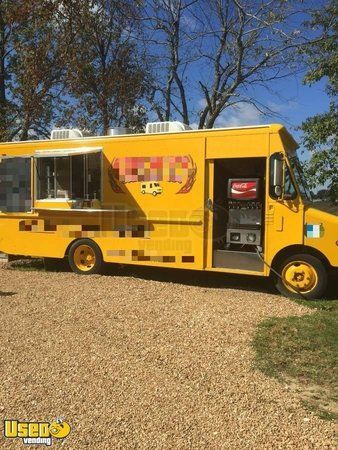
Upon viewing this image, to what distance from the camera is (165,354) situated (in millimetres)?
4750

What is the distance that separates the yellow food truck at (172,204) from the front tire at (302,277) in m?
0.02

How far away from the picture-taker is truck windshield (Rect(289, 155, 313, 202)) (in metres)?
7.63

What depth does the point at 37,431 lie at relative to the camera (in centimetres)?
334

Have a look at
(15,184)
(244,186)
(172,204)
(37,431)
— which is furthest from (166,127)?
(37,431)

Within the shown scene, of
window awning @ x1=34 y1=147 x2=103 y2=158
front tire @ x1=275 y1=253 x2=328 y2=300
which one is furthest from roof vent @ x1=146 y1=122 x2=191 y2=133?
front tire @ x1=275 y1=253 x2=328 y2=300

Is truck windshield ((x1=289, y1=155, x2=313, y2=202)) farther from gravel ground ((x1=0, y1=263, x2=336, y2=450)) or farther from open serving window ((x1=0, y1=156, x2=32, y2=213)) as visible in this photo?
open serving window ((x1=0, y1=156, x2=32, y2=213))

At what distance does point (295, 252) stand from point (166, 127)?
3.19m

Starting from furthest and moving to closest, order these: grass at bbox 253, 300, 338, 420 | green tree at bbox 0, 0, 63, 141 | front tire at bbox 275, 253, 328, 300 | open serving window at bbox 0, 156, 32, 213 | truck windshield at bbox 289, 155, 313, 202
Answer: green tree at bbox 0, 0, 63, 141, open serving window at bbox 0, 156, 32, 213, truck windshield at bbox 289, 155, 313, 202, front tire at bbox 275, 253, 328, 300, grass at bbox 253, 300, 338, 420

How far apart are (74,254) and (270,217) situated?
3.99 m

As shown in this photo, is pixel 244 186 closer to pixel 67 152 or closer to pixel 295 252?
pixel 295 252

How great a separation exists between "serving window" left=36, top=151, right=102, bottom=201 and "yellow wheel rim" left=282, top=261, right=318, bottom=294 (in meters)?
3.72

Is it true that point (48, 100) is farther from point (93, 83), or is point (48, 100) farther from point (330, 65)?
point (330, 65)

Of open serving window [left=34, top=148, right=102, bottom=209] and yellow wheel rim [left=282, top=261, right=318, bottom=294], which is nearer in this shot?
yellow wheel rim [left=282, top=261, right=318, bottom=294]

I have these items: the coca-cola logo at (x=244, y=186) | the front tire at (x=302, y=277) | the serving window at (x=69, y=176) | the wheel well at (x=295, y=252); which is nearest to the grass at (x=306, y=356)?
the front tire at (x=302, y=277)
